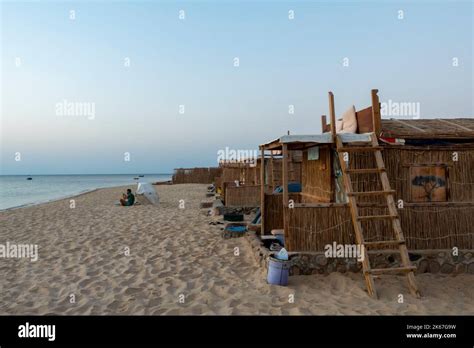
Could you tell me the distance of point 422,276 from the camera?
19.8ft

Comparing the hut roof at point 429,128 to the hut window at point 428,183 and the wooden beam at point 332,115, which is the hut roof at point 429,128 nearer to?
the hut window at point 428,183

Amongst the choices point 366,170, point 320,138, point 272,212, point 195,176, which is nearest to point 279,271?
point 366,170

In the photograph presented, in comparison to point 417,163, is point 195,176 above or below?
below

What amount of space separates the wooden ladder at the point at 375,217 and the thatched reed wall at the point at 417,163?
263 mm

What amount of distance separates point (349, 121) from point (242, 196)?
7.74m

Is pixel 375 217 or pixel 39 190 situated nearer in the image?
pixel 375 217

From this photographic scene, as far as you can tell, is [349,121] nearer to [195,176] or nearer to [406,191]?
[406,191]

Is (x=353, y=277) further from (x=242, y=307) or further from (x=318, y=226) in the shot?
(x=242, y=307)

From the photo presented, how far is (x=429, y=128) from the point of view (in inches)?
262

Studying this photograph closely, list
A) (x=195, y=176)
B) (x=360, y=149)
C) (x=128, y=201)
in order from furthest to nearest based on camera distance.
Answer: (x=195, y=176)
(x=128, y=201)
(x=360, y=149)

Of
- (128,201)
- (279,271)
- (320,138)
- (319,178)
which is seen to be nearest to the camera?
(279,271)

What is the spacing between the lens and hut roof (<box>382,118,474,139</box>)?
6273 millimetres

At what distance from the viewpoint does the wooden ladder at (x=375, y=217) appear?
5.15 meters
